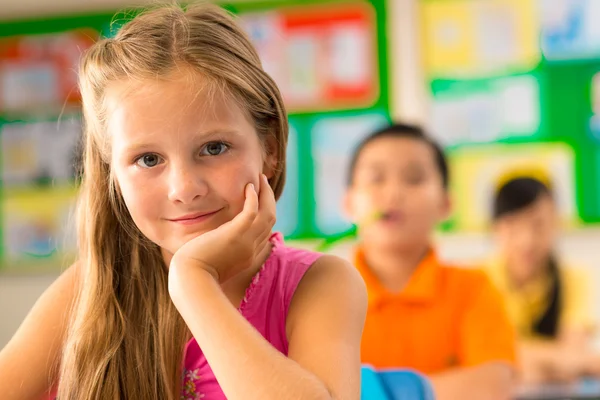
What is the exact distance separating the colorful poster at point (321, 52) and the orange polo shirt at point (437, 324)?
1.84m

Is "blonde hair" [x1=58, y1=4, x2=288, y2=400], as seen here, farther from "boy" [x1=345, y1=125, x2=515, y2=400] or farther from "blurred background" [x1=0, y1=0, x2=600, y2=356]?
"blurred background" [x1=0, y1=0, x2=600, y2=356]

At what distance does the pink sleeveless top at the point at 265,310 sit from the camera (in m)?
0.94

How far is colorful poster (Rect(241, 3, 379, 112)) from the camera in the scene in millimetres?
3373

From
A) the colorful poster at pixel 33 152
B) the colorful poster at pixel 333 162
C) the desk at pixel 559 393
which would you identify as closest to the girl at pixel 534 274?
the desk at pixel 559 393

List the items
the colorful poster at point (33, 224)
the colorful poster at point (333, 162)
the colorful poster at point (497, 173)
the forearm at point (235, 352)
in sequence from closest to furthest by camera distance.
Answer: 1. the forearm at point (235, 352)
2. the colorful poster at point (497, 173)
3. the colorful poster at point (333, 162)
4. the colorful poster at point (33, 224)

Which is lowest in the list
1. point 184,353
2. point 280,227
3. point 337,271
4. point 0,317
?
point 0,317

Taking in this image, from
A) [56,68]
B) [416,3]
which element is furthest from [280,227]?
[56,68]

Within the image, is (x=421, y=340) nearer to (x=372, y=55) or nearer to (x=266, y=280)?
(x=266, y=280)

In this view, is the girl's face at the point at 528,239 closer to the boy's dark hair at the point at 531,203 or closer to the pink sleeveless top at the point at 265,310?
the boy's dark hair at the point at 531,203

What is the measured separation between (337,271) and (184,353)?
9.0 inches

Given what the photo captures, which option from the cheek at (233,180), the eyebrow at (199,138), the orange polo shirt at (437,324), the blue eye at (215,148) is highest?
the eyebrow at (199,138)

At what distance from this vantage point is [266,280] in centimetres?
96

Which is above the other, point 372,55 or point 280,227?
point 372,55

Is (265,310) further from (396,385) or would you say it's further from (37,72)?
(37,72)
